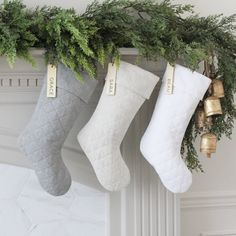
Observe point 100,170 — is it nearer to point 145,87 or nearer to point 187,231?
point 145,87

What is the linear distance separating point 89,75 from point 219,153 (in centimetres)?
65

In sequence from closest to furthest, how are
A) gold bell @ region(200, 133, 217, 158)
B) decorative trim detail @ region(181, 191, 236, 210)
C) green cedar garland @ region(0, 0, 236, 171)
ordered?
green cedar garland @ region(0, 0, 236, 171)
gold bell @ region(200, 133, 217, 158)
decorative trim detail @ region(181, 191, 236, 210)

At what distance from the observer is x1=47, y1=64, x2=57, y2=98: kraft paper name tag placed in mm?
1152

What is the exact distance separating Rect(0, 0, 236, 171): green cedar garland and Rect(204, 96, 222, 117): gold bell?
2.9 inches

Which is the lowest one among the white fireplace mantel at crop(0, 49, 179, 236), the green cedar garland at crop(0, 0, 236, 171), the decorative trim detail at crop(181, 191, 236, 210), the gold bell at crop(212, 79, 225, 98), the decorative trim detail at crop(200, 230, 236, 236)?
the decorative trim detail at crop(200, 230, 236, 236)

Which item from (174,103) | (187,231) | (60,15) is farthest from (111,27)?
(187,231)

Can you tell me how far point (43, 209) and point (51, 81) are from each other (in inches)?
17.2

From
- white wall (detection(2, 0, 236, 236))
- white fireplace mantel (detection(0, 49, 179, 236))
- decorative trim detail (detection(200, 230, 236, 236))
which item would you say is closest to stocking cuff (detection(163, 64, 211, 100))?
white fireplace mantel (detection(0, 49, 179, 236))

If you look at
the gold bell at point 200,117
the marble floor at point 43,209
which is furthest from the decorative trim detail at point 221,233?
the gold bell at point 200,117

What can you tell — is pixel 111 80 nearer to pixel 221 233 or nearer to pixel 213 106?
pixel 213 106

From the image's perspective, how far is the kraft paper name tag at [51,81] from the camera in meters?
1.15

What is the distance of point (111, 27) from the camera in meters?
1.18

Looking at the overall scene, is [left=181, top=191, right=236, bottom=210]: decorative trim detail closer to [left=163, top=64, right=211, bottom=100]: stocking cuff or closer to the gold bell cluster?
the gold bell cluster

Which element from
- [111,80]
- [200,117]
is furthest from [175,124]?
[111,80]
